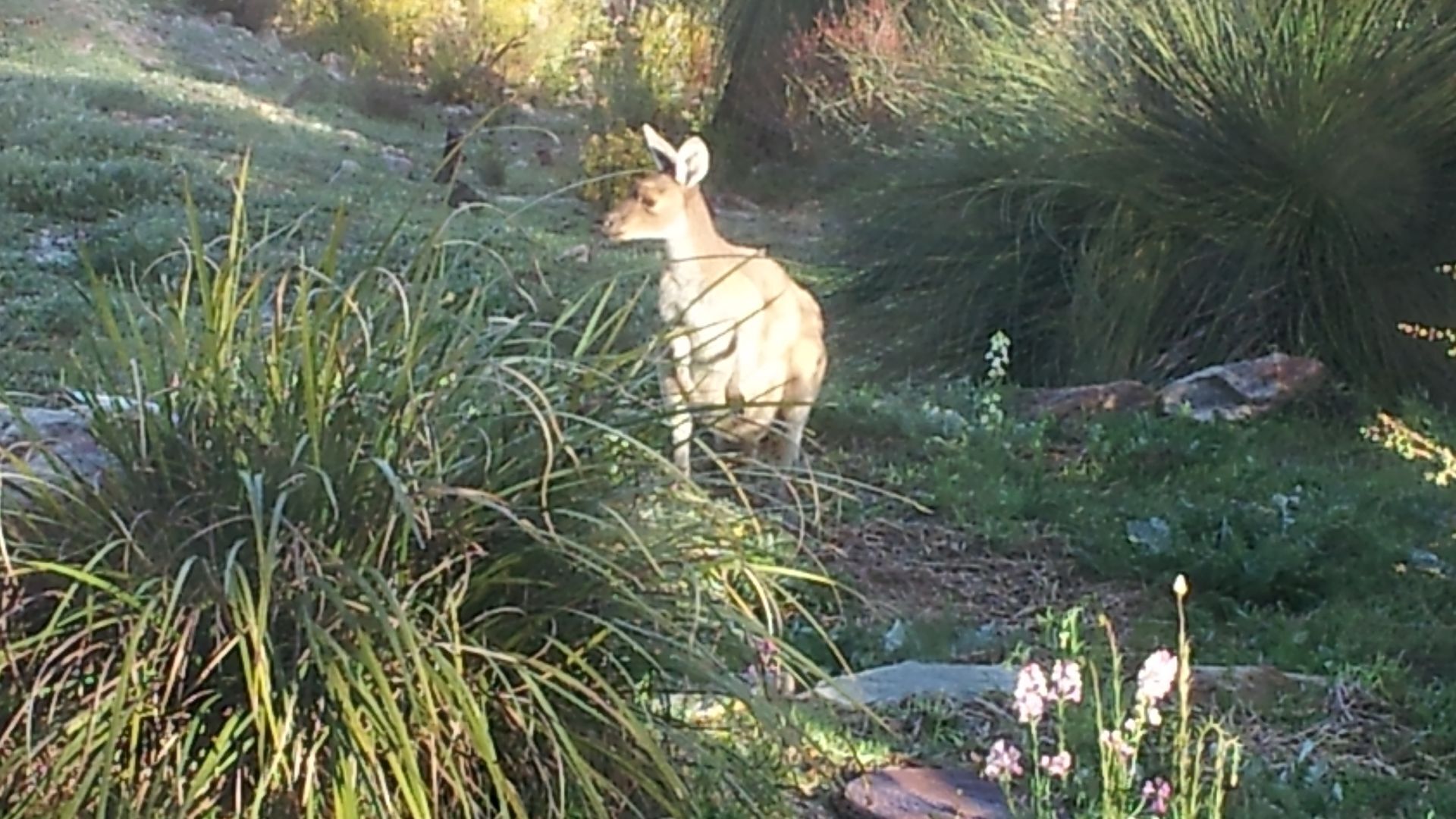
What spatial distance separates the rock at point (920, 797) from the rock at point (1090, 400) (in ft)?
Result: 13.7

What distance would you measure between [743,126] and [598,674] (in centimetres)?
1443

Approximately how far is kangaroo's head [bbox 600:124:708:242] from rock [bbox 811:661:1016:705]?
206 centimetres

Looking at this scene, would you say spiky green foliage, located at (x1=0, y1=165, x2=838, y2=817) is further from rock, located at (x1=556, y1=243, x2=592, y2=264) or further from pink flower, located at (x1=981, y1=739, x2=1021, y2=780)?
rock, located at (x1=556, y1=243, x2=592, y2=264)

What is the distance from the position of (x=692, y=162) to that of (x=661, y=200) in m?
0.17

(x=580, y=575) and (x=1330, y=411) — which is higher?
(x=580, y=575)

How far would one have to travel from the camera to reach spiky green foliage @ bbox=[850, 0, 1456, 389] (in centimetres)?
917

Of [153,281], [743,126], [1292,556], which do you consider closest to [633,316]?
[1292,556]

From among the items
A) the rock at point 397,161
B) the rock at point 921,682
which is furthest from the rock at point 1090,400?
the rock at point 397,161

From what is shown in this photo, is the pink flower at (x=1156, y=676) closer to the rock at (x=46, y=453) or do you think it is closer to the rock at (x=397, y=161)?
the rock at (x=46, y=453)

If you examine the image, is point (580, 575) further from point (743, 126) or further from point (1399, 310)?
point (743, 126)

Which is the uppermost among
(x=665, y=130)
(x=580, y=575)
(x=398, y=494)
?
(x=398, y=494)

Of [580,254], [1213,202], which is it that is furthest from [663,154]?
[1213,202]

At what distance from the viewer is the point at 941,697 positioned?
14.8ft

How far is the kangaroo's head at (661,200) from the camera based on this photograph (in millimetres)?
6328
